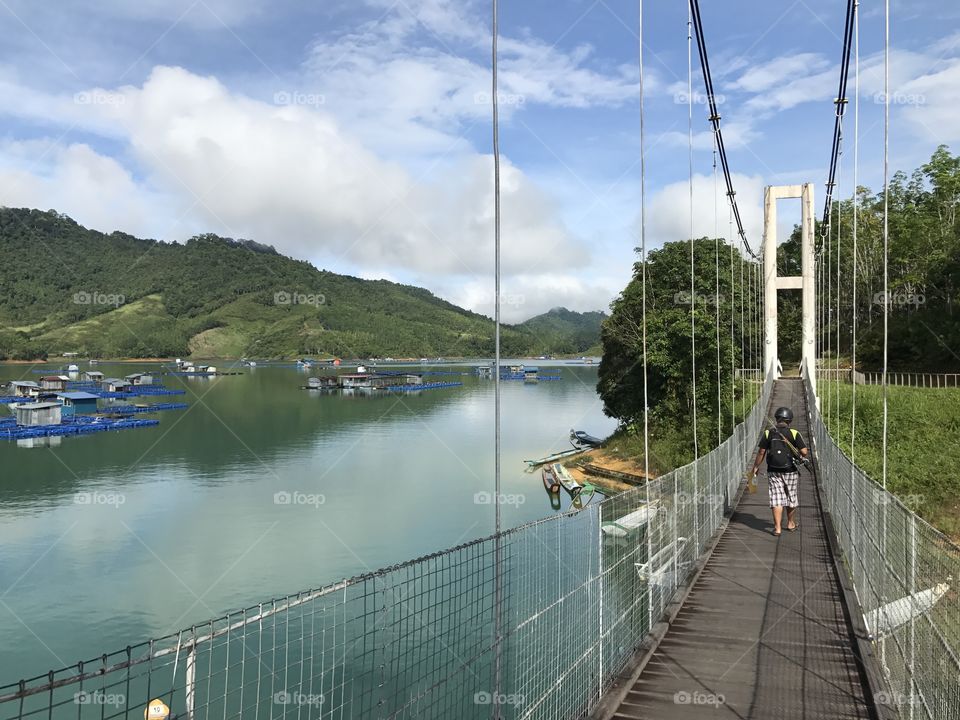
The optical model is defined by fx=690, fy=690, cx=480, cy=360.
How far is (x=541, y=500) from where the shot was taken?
922 inches

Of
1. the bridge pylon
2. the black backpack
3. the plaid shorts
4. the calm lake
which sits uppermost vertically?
the bridge pylon

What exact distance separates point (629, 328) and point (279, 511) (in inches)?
609

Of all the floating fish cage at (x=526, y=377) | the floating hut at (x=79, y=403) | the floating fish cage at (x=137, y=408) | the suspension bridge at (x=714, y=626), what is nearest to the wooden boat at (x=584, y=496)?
the suspension bridge at (x=714, y=626)

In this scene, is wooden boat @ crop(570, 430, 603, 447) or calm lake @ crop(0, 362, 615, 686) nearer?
calm lake @ crop(0, 362, 615, 686)

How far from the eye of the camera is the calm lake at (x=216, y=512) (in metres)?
13.7

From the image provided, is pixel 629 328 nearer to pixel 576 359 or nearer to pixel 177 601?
pixel 177 601

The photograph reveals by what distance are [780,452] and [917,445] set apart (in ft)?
47.8

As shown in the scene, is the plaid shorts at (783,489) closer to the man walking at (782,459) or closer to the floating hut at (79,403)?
the man walking at (782,459)

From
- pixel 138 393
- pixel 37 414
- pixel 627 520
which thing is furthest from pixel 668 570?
pixel 138 393

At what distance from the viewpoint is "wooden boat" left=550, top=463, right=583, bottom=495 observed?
23953mm

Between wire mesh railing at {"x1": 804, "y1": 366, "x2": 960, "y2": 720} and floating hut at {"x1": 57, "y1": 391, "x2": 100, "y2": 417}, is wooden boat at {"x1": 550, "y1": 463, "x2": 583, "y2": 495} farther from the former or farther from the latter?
floating hut at {"x1": 57, "y1": 391, "x2": 100, "y2": 417}

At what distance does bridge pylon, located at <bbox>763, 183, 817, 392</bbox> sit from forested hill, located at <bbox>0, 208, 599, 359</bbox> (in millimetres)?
79514

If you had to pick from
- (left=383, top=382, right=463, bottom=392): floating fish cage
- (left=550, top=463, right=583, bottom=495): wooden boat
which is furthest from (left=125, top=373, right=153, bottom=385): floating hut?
(left=550, top=463, right=583, bottom=495): wooden boat

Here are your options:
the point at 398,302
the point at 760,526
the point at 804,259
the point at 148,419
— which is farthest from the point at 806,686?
the point at 398,302
